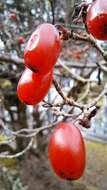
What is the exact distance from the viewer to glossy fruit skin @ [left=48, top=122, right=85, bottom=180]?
0.78 metres

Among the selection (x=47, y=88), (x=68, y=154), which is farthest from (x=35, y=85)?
(x=68, y=154)

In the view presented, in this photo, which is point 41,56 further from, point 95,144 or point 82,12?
point 95,144

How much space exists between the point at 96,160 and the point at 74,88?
1.22m

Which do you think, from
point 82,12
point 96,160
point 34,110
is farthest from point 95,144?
point 82,12

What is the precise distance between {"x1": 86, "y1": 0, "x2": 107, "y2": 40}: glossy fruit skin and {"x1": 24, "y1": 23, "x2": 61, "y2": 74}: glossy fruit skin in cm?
7

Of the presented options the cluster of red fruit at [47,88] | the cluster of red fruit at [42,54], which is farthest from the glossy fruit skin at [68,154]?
the cluster of red fruit at [42,54]

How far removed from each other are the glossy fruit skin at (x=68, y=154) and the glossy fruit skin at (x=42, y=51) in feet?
0.46

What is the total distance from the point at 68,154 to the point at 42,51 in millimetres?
202

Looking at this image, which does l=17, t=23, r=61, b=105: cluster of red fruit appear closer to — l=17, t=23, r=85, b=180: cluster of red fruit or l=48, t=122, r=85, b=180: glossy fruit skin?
l=17, t=23, r=85, b=180: cluster of red fruit

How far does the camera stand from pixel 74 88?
3293 mm

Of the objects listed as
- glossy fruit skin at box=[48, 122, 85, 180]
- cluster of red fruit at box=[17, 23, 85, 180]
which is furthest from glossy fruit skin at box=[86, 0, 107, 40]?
glossy fruit skin at box=[48, 122, 85, 180]

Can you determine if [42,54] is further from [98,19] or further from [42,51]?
[98,19]

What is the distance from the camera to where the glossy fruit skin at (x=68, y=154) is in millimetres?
783

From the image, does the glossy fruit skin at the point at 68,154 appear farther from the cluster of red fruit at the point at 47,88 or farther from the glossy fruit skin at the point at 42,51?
the glossy fruit skin at the point at 42,51
